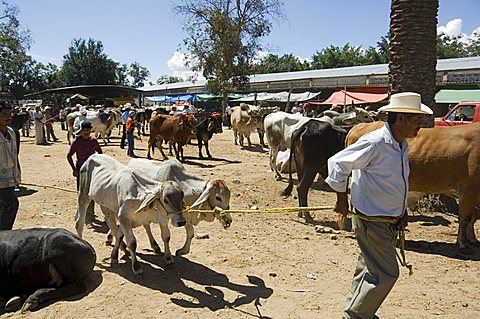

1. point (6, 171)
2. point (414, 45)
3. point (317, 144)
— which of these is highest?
point (414, 45)

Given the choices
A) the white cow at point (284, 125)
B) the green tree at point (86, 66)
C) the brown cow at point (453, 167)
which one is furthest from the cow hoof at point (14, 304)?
the green tree at point (86, 66)

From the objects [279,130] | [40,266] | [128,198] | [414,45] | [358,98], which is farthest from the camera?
[358,98]

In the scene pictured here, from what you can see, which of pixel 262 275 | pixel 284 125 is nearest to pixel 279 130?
pixel 284 125

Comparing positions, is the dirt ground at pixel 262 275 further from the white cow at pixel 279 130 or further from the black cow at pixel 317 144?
the white cow at pixel 279 130

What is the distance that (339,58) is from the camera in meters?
66.6

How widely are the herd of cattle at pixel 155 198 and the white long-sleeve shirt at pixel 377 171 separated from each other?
2.13 m

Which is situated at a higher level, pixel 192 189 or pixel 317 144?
pixel 317 144

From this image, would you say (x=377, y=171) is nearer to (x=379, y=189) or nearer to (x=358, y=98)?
(x=379, y=189)

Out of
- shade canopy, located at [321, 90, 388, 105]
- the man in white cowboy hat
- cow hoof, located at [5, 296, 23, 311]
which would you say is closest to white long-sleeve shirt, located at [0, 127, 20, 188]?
cow hoof, located at [5, 296, 23, 311]

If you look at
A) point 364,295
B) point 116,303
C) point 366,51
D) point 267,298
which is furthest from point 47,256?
point 366,51

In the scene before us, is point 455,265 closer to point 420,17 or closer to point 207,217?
point 207,217

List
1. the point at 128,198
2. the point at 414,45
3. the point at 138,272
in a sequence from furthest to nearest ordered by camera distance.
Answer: the point at 414,45 → the point at 138,272 → the point at 128,198

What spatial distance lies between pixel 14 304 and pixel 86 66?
58996mm

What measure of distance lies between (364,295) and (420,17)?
656 cm
